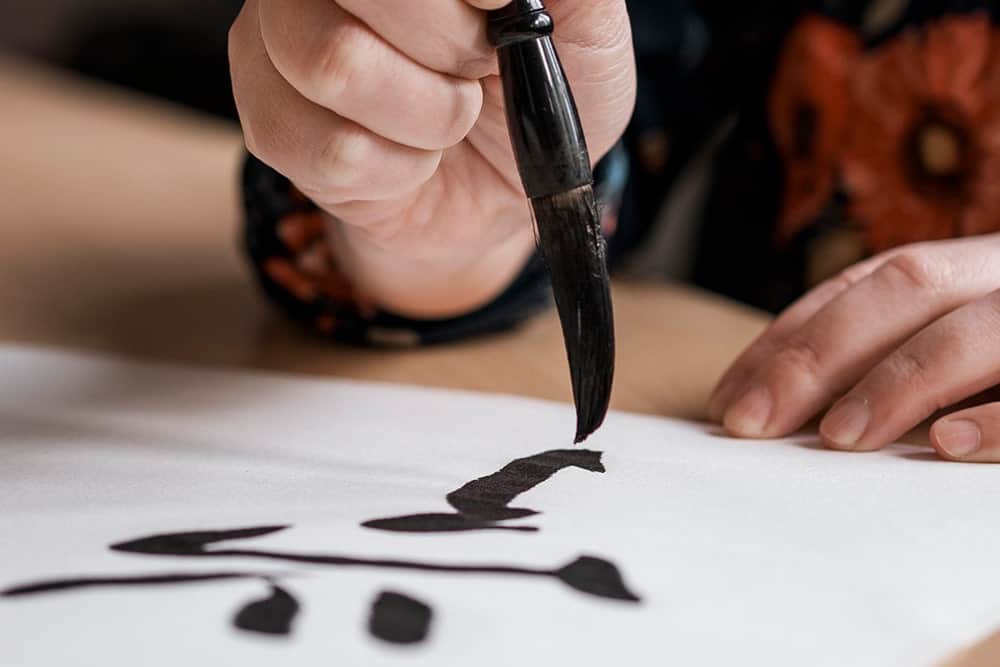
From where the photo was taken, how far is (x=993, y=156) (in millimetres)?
536

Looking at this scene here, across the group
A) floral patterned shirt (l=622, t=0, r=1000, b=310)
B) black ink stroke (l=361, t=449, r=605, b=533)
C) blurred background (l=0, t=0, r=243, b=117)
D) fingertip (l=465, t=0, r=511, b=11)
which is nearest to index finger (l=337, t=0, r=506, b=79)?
fingertip (l=465, t=0, r=511, b=11)

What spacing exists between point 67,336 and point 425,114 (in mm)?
260

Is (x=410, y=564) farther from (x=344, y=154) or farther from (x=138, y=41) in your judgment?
(x=138, y=41)

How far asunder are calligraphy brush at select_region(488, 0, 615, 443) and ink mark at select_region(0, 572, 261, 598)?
12cm

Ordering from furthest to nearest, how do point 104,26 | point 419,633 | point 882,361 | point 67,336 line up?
1. point 104,26
2. point 67,336
3. point 882,361
4. point 419,633

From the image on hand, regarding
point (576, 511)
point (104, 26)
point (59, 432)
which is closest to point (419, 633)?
point (576, 511)

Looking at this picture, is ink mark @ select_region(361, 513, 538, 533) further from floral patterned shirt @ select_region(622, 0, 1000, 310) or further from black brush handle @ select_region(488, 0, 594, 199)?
floral patterned shirt @ select_region(622, 0, 1000, 310)

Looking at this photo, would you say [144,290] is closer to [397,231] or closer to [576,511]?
[397,231]

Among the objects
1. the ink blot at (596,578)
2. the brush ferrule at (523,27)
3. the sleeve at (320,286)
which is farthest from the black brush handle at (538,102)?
the sleeve at (320,286)

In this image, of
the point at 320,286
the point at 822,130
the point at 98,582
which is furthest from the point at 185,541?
the point at 822,130

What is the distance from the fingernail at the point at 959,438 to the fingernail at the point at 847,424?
0.07ft

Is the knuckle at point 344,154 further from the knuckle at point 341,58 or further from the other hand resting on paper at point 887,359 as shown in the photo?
the other hand resting on paper at point 887,359

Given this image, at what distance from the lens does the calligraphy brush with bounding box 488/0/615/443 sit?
296 mm

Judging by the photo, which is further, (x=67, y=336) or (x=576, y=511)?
(x=67, y=336)
